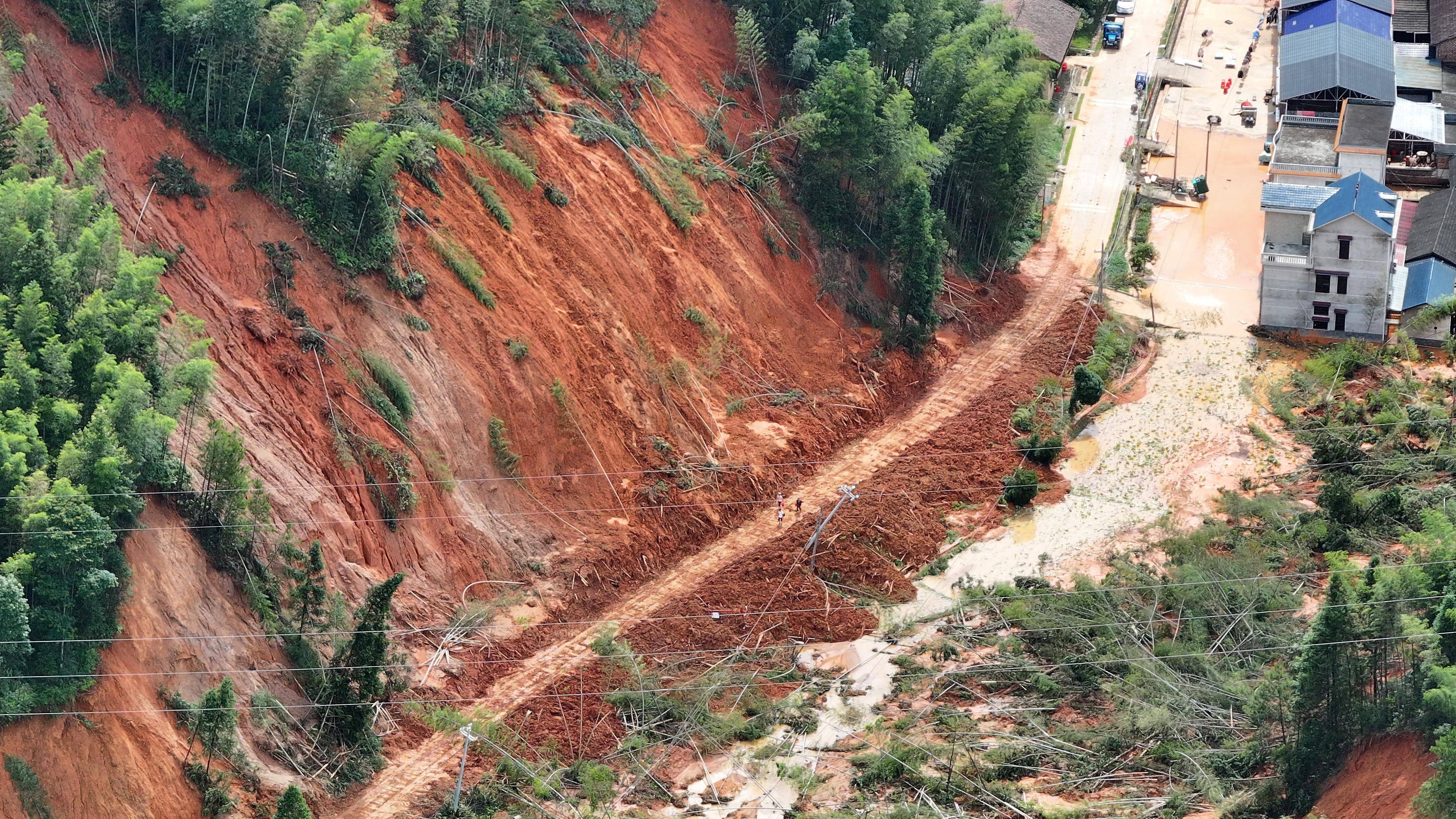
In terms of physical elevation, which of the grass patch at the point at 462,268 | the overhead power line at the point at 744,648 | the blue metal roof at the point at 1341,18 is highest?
the blue metal roof at the point at 1341,18

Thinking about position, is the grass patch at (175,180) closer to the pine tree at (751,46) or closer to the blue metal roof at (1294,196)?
the pine tree at (751,46)

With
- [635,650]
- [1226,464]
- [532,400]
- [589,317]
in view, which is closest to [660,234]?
[589,317]

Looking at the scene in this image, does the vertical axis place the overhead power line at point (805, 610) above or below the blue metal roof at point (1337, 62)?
below

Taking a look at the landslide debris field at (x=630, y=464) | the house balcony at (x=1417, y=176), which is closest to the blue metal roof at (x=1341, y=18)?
the house balcony at (x=1417, y=176)

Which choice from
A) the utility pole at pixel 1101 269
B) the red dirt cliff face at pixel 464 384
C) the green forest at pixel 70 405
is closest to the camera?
the green forest at pixel 70 405

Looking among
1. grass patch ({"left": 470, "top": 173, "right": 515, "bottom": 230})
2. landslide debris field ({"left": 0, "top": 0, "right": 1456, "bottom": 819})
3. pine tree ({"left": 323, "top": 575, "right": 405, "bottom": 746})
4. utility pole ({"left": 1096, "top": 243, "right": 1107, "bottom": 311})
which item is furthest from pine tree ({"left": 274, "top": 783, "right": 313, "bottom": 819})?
utility pole ({"left": 1096, "top": 243, "right": 1107, "bottom": 311})

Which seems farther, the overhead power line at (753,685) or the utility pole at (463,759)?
the utility pole at (463,759)

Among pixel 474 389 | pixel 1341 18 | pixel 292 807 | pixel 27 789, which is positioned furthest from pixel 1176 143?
pixel 27 789
